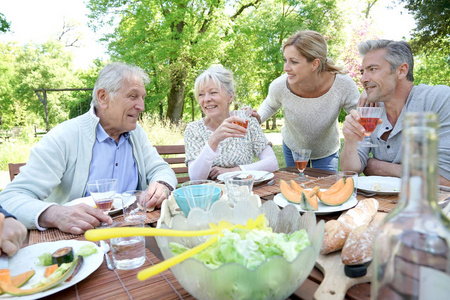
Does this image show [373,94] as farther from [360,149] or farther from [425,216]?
[425,216]

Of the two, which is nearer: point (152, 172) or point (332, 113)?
point (152, 172)

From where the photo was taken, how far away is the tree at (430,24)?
10.1 m

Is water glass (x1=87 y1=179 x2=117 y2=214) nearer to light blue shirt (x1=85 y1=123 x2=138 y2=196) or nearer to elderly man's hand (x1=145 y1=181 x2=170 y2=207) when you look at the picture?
elderly man's hand (x1=145 y1=181 x2=170 y2=207)

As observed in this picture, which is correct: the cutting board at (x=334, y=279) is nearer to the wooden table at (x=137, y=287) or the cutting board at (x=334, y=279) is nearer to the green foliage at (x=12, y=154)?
the wooden table at (x=137, y=287)

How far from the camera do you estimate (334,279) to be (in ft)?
3.08

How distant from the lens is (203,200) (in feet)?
4.68

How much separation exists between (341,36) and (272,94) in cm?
1300

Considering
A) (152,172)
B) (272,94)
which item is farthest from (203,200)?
(272,94)

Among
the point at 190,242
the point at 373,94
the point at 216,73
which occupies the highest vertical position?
the point at 216,73

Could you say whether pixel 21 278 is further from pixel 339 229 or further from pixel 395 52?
pixel 395 52

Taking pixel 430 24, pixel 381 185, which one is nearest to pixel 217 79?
pixel 381 185

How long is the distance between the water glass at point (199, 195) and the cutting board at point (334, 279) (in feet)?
1.90

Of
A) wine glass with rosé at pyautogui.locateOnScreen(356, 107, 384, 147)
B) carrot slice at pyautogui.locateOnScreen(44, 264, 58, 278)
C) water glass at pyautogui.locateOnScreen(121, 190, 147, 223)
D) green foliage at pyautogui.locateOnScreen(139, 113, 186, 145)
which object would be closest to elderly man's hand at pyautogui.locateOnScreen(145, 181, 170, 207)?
water glass at pyautogui.locateOnScreen(121, 190, 147, 223)

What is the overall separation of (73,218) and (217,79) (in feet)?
6.47
